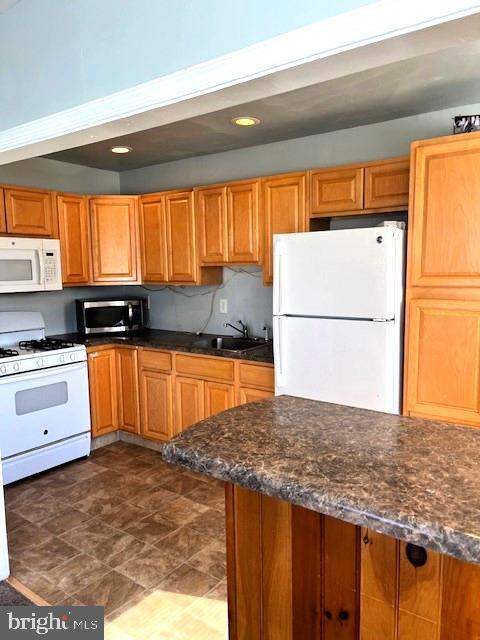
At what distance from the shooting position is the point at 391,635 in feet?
3.31

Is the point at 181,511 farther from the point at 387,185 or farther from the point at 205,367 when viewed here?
the point at 387,185

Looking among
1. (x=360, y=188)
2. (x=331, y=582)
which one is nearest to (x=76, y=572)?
(x=331, y=582)

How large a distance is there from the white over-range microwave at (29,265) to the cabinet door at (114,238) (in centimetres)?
39

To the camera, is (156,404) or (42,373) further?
(156,404)

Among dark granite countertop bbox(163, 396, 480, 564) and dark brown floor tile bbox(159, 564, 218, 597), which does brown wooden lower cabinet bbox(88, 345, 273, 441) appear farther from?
dark granite countertop bbox(163, 396, 480, 564)

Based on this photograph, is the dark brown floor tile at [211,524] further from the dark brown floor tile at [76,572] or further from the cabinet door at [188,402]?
the cabinet door at [188,402]

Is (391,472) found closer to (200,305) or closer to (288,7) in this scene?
(288,7)

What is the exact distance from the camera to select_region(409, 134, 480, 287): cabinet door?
2.21 m

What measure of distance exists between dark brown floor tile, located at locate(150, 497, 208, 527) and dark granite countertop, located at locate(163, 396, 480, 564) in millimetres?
1650

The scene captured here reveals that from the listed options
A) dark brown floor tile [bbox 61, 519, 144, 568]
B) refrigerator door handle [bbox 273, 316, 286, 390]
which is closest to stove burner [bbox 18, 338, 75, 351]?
dark brown floor tile [bbox 61, 519, 144, 568]

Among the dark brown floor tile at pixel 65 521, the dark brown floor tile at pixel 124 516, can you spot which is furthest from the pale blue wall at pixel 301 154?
the dark brown floor tile at pixel 65 521

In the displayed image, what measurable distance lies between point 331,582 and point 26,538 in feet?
7.15

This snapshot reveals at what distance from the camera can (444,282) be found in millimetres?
2324

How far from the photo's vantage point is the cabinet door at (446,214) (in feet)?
7.27
